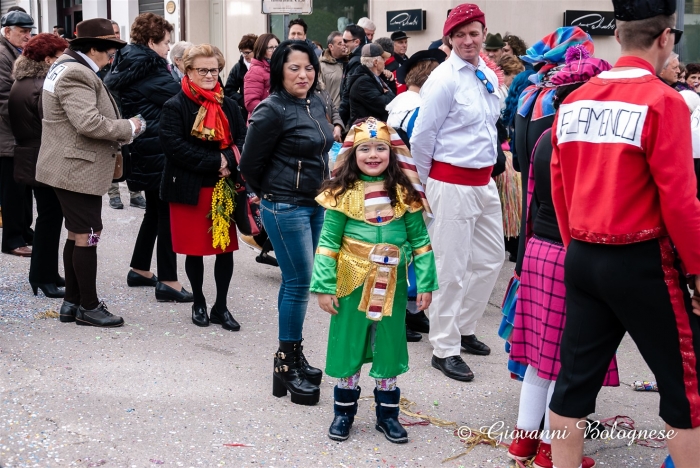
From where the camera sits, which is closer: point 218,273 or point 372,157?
point 372,157

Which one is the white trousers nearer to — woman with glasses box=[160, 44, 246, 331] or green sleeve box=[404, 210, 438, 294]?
green sleeve box=[404, 210, 438, 294]

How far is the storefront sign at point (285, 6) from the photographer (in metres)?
9.04

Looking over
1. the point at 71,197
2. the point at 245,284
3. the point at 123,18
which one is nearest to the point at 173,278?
the point at 245,284

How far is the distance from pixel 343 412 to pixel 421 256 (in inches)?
33.2

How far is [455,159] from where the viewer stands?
17.4 ft

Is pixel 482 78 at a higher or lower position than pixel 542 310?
higher

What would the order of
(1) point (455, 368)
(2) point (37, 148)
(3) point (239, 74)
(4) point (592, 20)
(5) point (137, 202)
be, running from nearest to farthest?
1. (1) point (455, 368)
2. (2) point (37, 148)
3. (5) point (137, 202)
4. (3) point (239, 74)
5. (4) point (592, 20)

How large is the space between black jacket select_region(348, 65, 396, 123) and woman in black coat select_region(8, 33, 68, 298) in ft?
8.15

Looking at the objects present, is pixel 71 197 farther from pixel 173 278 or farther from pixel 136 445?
pixel 136 445

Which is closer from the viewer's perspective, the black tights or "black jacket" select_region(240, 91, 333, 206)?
"black jacket" select_region(240, 91, 333, 206)

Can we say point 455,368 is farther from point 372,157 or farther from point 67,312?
point 67,312

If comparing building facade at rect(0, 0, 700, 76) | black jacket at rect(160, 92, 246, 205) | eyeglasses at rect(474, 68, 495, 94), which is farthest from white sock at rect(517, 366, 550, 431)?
building facade at rect(0, 0, 700, 76)

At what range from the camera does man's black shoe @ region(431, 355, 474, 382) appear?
5146mm

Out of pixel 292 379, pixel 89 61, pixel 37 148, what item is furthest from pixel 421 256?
pixel 37 148
